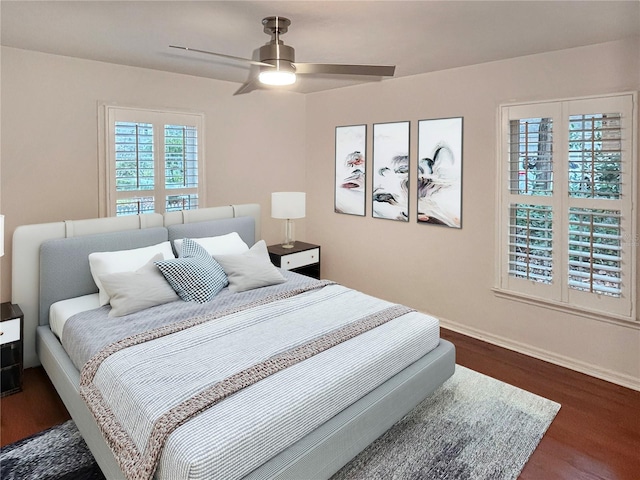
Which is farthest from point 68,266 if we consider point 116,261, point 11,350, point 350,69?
point 350,69

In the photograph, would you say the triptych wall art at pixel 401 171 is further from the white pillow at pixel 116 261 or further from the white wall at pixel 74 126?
the white pillow at pixel 116 261

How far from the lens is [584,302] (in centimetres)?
329

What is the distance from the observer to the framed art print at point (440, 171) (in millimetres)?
3928

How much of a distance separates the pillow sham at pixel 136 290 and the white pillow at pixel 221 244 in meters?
0.55

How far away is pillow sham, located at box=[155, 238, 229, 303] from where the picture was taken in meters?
3.13

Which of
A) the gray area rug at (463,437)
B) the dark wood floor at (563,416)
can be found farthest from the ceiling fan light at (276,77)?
the dark wood floor at (563,416)

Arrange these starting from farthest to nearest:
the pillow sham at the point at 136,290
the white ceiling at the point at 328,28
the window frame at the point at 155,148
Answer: the window frame at the point at 155,148 < the pillow sham at the point at 136,290 < the white ceiling at the point at 328,28

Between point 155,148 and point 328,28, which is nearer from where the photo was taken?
point 328,28

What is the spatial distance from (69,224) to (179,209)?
1.05 metres

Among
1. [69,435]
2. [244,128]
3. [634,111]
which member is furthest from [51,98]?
[634,111]

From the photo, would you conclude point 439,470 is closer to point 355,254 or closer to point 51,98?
point 355,254

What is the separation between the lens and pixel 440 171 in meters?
4.05

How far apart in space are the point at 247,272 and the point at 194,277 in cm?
44

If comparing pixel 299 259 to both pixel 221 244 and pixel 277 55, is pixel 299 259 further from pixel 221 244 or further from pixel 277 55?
pixel 277 55
